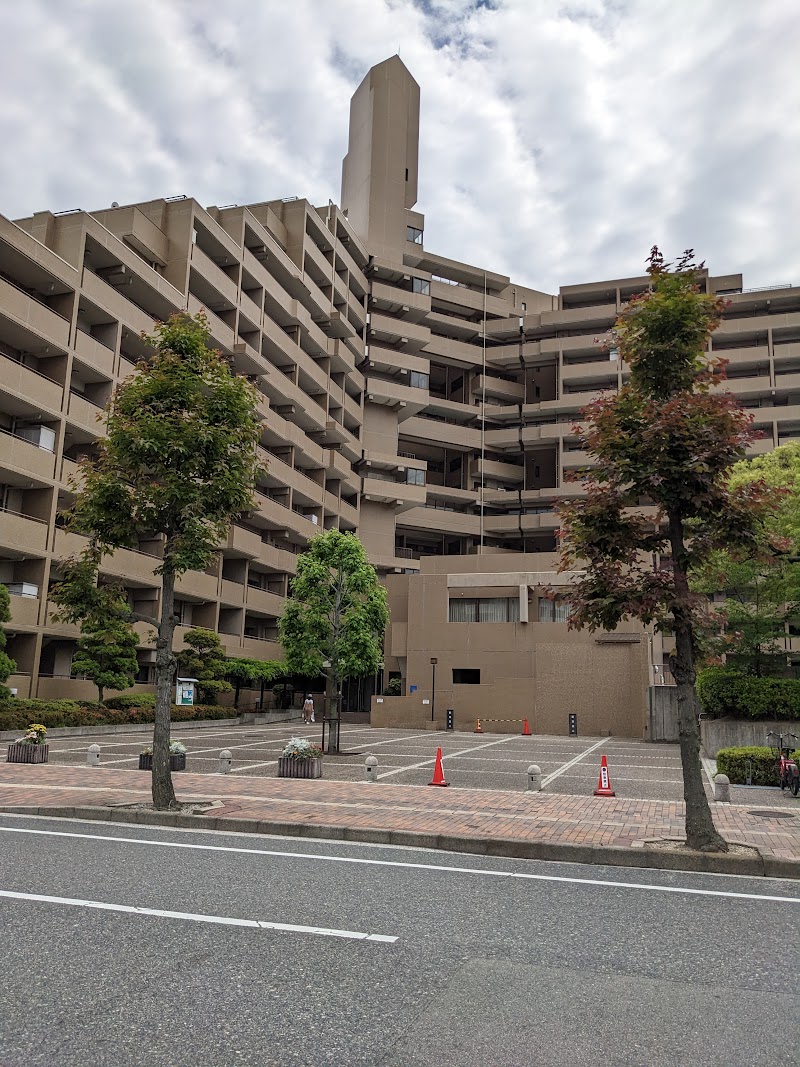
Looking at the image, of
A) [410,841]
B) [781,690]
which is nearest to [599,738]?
[781,690]

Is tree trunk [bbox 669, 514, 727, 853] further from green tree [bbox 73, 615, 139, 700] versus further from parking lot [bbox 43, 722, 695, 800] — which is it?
green tree [bbox 73, 615, 139, 700]

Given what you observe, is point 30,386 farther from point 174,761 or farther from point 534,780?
point 534,780

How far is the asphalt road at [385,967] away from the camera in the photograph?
3832 millimetres

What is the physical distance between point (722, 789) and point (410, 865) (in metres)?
8.02

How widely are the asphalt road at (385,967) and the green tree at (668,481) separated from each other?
311 cm

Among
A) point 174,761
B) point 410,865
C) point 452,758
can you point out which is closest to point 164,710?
point 410,865

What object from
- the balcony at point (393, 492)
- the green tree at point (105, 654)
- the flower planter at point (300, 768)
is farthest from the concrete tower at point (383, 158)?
the flower planter at point (300, 768)

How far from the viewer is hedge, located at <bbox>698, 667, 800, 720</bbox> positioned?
2408cm

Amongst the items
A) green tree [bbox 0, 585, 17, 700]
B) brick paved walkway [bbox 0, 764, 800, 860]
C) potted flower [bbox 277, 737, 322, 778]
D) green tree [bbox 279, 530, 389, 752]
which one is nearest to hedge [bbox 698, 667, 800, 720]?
green tree [bbox 279, 530, 389, 752]

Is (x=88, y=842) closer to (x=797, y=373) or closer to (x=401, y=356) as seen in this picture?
(x=401, y=356)

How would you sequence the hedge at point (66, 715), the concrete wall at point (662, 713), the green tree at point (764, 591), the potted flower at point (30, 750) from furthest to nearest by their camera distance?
the concrete wall at point (662, 713)
the hedge at point (66, 715)
the green tree at point (764, 591)
the potted flower at point (30, 750)

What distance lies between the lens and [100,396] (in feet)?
123

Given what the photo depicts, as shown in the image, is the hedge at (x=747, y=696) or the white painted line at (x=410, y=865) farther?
the hedge at (x=747, y=696)

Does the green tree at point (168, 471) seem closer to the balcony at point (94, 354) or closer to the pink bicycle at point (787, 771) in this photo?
the pink bicycle at point (787, 771)
